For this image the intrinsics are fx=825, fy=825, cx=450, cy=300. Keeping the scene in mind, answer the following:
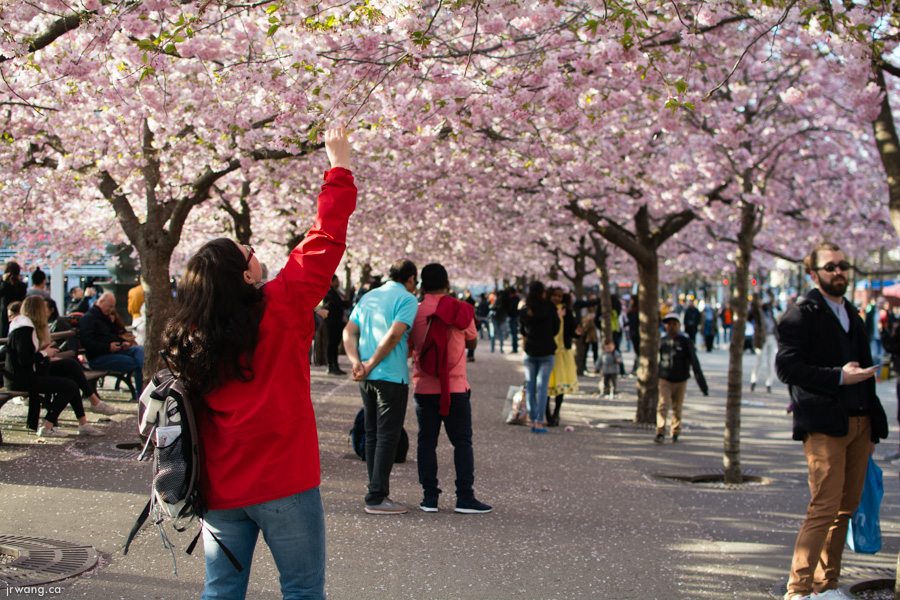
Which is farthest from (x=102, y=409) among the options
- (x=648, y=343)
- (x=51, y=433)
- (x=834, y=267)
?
(x=834, y=267)

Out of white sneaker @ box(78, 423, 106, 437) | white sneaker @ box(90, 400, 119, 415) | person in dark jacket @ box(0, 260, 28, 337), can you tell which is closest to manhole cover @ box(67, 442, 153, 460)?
white sneaker @ box(78, 423, 106, 437)

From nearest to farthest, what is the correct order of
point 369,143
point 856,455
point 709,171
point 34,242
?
point 856,455 → point 369,143 → point 709,171 → point 34,242

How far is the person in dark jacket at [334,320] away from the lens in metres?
16.7

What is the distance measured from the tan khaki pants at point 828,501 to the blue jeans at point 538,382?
250 inches

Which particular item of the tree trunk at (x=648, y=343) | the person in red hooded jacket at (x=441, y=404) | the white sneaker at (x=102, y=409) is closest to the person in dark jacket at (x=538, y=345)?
the tree trunk at (x=648, y=343)

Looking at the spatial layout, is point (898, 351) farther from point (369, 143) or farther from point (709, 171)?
point (369, 143)

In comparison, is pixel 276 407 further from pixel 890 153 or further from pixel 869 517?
pixel 890 153

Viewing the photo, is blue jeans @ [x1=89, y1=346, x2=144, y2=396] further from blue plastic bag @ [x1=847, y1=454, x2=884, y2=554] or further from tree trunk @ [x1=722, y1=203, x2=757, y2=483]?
blue plastic bag @ [x1=847, y1=454, x2=884, y2=554]

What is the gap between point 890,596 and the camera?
4.89m

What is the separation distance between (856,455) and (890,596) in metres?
1.01

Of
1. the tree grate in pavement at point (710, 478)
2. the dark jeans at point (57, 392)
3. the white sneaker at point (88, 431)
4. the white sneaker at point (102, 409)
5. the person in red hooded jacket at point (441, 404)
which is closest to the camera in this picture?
the person in red hooded jacket at point (441, 404)

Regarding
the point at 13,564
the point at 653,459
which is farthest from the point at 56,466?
the point at 653,459

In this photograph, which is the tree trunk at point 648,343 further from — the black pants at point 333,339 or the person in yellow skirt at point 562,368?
the black pants at point 333,339

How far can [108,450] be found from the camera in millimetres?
8172
